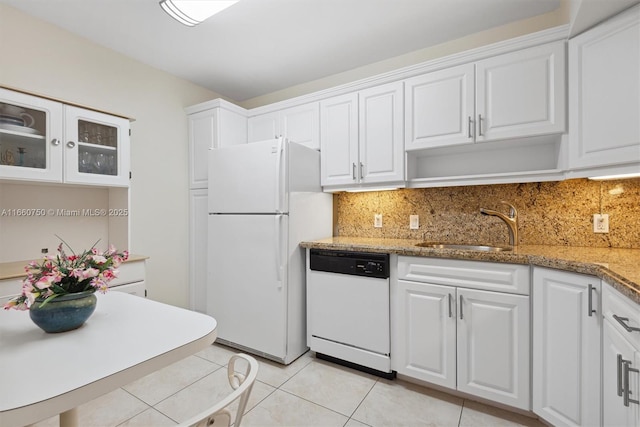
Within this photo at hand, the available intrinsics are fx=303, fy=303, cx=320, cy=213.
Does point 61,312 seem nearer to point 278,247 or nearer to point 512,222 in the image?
point 278,247

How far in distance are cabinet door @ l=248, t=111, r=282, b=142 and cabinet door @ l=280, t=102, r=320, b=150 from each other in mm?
93

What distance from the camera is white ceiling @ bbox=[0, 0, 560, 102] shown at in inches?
82.5

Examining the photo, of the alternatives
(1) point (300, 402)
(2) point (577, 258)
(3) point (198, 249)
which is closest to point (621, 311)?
(2) point (577, 258)

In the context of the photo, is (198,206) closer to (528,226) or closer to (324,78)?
(324,78)

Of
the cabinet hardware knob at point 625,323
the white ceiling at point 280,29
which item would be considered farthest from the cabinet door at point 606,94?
the cabinet hardware knob at point 625,323

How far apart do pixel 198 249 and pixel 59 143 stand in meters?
1.45

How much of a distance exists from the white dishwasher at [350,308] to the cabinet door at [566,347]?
86cm

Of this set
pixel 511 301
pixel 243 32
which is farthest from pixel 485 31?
pixel 511 301

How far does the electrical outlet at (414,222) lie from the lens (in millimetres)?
2617

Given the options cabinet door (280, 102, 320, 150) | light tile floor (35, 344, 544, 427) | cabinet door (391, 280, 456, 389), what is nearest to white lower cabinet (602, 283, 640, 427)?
light tile floor (35, 344, 544, 427)

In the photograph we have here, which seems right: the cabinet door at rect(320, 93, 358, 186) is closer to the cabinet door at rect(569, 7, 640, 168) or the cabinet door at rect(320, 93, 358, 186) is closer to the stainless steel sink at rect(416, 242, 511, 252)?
the stainless steel sink at rect(416, 242, 511, 252)

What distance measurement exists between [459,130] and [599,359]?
4.91 ft

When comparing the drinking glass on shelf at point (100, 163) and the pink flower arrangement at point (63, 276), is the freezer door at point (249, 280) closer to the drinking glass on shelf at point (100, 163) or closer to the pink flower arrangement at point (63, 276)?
the drinking glass on shelf at point (100, 163)

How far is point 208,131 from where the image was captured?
3061mm
